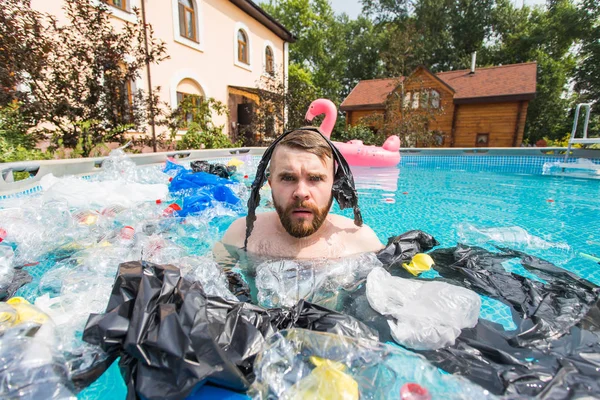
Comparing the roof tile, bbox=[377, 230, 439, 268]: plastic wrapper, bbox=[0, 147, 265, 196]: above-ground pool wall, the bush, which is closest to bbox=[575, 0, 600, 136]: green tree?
the roof tile

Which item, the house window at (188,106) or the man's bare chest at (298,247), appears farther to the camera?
the house window at (188,106)

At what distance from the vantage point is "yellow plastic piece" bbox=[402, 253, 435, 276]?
2.42 metres

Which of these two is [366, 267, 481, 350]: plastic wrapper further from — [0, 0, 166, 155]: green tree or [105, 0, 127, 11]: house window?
[105, 0, 127, 11]: house window

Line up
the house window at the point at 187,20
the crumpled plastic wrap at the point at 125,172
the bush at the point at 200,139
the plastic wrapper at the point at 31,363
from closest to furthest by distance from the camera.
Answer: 1. the plastic wrapper at the point at 31,363
2. the crumpled plastic wrap at the point at 125,172
3. the bush at the point at 200,139
4. the house window at the point at 187,20

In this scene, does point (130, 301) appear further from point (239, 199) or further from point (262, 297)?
point (239, 199)

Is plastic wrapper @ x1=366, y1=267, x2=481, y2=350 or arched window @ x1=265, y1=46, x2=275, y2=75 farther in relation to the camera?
arched window @ x1=265, y1=46, x2=275, y2=75

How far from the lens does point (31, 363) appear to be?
41.5 inches

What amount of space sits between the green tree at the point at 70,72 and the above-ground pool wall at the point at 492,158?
27.2ft

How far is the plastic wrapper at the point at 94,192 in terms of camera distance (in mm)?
4074

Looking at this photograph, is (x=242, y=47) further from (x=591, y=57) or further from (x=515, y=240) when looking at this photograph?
(x=591, y=57)

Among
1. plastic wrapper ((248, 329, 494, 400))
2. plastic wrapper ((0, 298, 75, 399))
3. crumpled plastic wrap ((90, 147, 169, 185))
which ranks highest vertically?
crumpled plastic wrap ((90, 147, 169, 185))

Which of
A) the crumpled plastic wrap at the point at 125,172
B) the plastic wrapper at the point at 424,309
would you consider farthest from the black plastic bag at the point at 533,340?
the crumpled plastic wrap at the point at 125,172

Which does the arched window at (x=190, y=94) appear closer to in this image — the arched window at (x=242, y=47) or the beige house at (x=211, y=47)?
the beige house at (x=211, y=47)

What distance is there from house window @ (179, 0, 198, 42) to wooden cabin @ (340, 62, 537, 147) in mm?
9405
